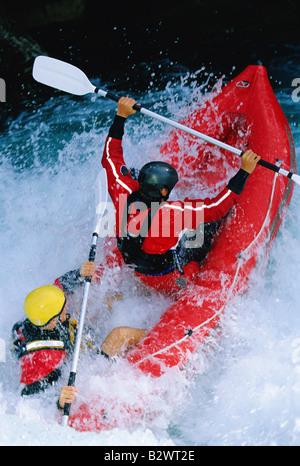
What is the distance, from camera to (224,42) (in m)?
5.56

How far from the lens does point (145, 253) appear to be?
2.53 meters

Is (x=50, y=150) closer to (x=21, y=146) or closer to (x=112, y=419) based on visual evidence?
(x=21, y=146)

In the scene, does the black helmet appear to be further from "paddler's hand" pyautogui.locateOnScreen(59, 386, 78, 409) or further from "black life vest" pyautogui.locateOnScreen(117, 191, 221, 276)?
"paddler's hand" pyautogui.locateOnScreen(59, 386, 78, 409)

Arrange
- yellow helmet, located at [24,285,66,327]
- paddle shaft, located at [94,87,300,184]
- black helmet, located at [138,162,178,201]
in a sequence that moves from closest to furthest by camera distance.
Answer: yellow helmet, located at [24,285,66,327]
black helmet, located at [138,162,178,201]
paddle shaft, located at [94,87,300,184]

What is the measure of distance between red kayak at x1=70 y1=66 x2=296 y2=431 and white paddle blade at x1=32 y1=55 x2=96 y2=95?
2.64 feet

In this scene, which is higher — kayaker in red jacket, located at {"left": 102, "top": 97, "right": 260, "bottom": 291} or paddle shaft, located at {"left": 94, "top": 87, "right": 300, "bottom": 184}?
paddle shaft, located at {"left": 94, "top": 87, "right": 300, "bottom": 184}

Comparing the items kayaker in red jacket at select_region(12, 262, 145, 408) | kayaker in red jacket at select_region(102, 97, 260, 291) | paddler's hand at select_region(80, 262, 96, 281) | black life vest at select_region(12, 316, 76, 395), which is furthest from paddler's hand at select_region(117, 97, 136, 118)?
black life vest at select_region(12, 316, 76, 395)

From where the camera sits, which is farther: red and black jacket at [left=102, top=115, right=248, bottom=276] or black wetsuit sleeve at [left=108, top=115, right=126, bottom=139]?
black wetsuit sleeve at [left=108, top=115, right=126, bottom=139]

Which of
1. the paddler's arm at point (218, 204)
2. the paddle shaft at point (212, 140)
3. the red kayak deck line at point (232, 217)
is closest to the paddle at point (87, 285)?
the red kayak deck line at point (232, 217)

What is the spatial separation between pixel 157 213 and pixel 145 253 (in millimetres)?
280

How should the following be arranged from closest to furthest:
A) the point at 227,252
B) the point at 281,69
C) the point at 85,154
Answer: the point at 227,252, the point at 85,154, the point at 281,69

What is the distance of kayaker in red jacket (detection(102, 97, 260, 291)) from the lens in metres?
2.38

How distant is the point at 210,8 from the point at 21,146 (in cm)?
300
